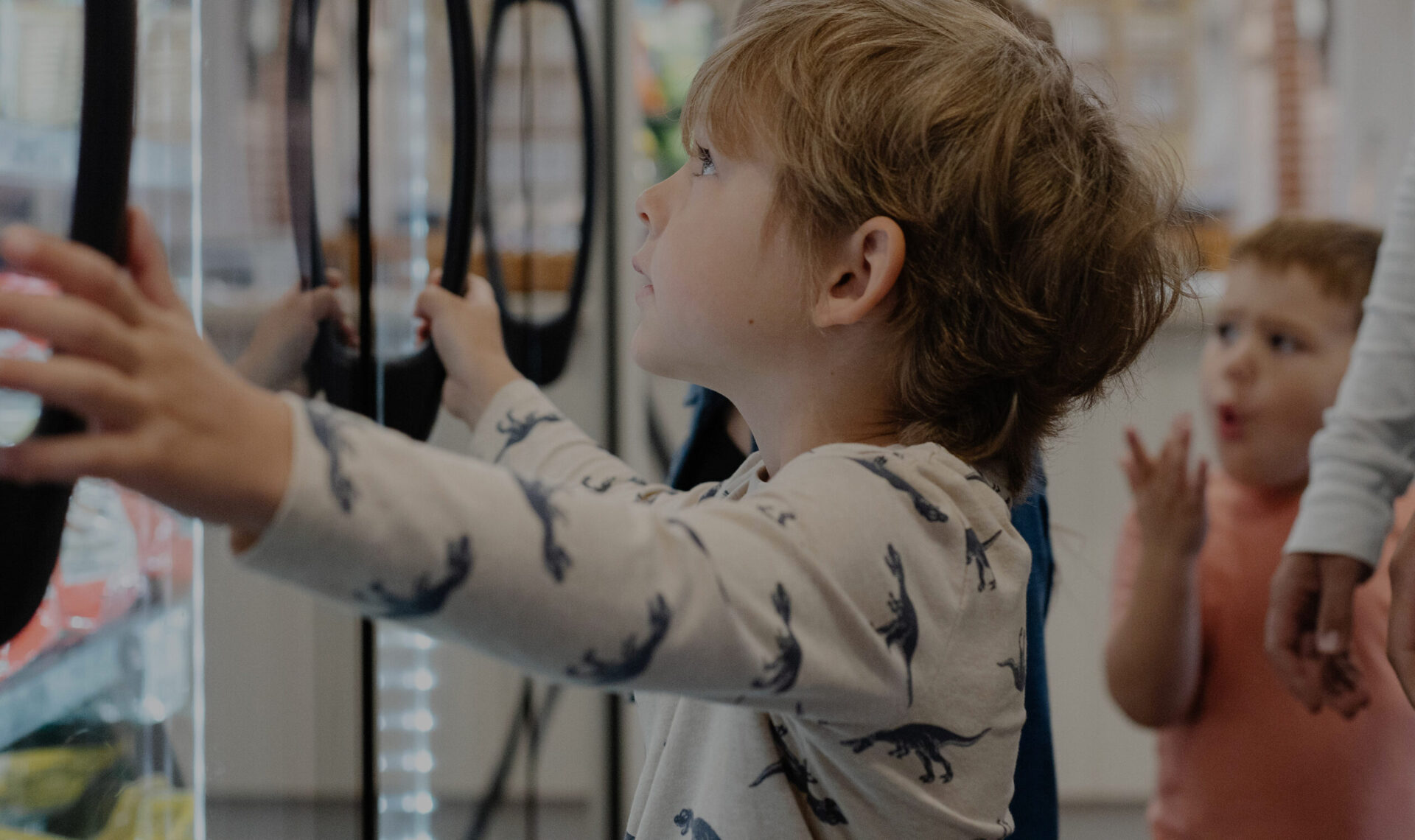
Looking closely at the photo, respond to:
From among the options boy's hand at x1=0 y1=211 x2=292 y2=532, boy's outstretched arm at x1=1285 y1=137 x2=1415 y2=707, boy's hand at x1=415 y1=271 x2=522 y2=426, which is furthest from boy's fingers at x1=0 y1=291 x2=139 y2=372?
boy's outstretched arm at x1=1285 y1=137 x2=1415 y2=707

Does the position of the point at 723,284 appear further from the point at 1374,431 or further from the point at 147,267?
the point at 1374,431

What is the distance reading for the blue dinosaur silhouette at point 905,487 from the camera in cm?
51

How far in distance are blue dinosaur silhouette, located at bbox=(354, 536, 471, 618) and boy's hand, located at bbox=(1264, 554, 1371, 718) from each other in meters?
0.73

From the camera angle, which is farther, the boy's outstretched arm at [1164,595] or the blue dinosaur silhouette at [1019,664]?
the boy's outstretched arm at [1164,595]

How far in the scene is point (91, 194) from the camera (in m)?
0.34

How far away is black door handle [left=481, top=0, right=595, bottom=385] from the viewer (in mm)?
1014

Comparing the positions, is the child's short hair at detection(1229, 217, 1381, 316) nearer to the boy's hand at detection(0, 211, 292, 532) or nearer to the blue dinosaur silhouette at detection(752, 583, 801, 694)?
the blue dinosaur silhouette at detection(752, 583, 801, 694)

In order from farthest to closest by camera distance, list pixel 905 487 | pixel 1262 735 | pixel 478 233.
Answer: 1. pixel 1262 735
2. pixel 478 233
3. pixel 905 487

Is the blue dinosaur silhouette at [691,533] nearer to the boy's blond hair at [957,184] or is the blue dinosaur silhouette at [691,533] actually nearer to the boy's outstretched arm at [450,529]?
the boy's outstretched arm at [450,529]

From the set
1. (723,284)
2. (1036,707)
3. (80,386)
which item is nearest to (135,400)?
(80,386)

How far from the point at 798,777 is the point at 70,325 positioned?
1.33 ft

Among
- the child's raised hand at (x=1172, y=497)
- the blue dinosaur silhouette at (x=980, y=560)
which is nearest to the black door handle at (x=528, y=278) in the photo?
the blue dinosaur silhouette at (x=980, y=560)

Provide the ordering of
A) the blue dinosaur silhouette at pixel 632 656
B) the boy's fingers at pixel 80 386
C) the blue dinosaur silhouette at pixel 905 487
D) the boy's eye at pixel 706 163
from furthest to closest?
the boy's eye at pixel 706 163, the blue dinosaur silhouette at pixel 905 487, the blue dinosaur silhouette at pixel 632 656, the boy's fingers at pixel 80 386

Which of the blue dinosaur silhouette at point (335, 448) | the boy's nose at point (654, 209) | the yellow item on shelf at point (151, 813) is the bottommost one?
the yellow item on shelf at point (151, 813)
